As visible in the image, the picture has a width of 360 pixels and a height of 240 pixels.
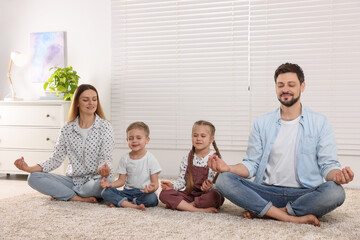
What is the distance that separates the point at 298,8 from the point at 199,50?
3.10ft

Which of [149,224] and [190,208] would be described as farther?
[190,208]

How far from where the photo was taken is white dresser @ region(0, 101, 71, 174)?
12.6 feet

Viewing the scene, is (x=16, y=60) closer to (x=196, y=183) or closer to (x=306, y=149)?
(x=196, y=183)

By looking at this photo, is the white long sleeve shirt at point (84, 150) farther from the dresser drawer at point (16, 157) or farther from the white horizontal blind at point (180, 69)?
the white horizontal blind at point (180, 69)

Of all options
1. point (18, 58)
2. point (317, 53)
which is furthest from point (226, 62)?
point (18, 58)

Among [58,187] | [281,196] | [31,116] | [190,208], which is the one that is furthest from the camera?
[31,116]

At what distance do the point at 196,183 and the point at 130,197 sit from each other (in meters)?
0.42

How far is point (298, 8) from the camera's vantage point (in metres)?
3.70

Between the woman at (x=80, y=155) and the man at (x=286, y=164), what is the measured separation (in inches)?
35.5

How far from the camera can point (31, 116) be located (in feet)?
12.8

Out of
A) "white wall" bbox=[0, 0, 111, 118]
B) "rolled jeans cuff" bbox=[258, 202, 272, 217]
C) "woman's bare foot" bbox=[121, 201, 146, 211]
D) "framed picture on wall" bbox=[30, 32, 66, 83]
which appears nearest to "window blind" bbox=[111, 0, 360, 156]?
"white wall" bbox=[0, 0, 111, 118]

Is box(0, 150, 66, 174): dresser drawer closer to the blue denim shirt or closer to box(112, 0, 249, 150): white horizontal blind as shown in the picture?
box(112, 0, 249, 150): white horizontal blind

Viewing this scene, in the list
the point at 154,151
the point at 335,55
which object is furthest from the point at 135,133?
the point at 335,55

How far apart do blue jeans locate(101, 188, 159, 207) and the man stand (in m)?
0.48
